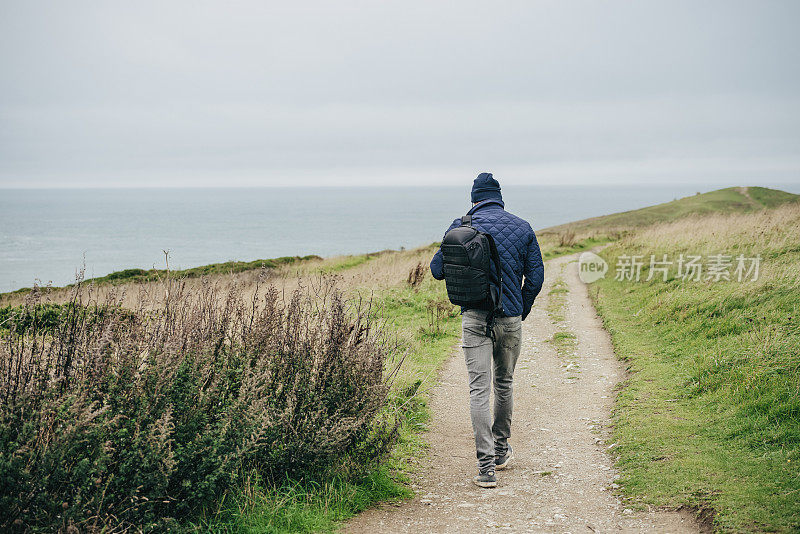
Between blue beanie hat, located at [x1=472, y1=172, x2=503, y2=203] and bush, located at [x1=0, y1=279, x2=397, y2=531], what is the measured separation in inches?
72.5

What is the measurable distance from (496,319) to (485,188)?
136cm

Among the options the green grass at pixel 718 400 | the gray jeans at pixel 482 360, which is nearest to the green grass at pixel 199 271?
the green grass at pixel 718 400

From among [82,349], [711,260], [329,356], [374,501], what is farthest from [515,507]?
[711,260]

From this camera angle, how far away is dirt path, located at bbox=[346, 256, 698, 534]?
4590 mm

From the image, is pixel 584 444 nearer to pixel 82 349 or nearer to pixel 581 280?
pixel 82 349

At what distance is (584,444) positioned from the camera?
6.38 meters

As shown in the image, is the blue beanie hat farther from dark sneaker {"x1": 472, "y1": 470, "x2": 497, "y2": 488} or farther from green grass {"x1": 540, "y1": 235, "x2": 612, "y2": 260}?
green grass {"x1": 540, "y1": 235, "x2": 612, "y2": 260}

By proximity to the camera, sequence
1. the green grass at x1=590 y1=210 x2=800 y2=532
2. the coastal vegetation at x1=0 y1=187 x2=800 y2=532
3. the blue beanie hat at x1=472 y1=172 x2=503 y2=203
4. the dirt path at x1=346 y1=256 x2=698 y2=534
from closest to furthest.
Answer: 1. the coastal vegetation at x1=0 y1=187 x2=800 y2=532
2. the dirt path at x1=346 y1=256 x2=698 y2=534
3. the green grass at x1=590 y1=210 x2=800 y2=532
4. the blue beanie hat at x1=472 y1=172 x2=503 y2=203

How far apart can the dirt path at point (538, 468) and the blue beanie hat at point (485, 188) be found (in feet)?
9.47

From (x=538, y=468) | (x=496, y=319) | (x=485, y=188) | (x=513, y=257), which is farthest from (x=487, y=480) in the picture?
(x=485, y=188)

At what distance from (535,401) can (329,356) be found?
4.10m

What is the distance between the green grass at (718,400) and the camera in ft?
15.4

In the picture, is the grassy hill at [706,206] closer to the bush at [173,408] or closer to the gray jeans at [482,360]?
the gray jeans at [482,360]

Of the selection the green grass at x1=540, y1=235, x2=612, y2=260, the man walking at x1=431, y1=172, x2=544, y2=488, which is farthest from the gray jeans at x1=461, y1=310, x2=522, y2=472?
the green grass at x1=540, y1=235, x2=612, y2=260
